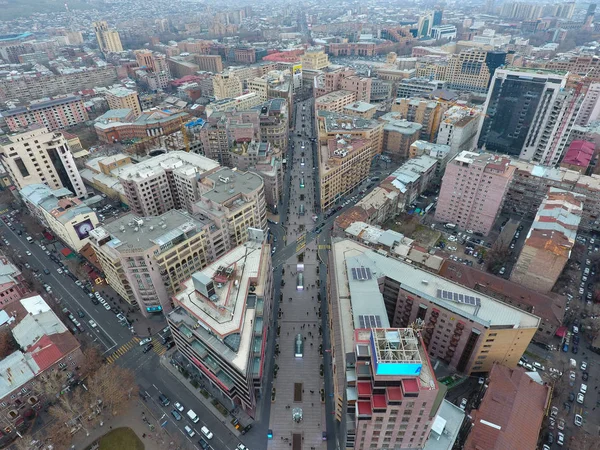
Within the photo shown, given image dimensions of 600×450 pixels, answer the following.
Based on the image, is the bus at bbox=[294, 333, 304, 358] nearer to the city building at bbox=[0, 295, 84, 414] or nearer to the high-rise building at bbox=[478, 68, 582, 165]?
the city building at bbox=[0, 295, 84, 414]

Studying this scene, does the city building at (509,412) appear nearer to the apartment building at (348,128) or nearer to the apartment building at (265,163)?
the apartment building at (265,163)

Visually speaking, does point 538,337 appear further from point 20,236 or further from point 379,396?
point 20,236

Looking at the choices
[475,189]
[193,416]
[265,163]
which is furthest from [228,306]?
[475,189]

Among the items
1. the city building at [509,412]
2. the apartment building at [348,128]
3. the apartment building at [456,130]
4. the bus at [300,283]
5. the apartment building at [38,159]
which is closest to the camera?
the city building at [509,412]

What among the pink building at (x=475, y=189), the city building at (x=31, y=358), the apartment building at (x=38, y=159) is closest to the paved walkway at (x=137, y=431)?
the city building at (x=31, y=358)

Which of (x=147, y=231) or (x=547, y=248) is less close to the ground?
(x=147, y=231)

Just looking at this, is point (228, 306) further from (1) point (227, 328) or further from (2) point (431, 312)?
(2) point (431, 312)

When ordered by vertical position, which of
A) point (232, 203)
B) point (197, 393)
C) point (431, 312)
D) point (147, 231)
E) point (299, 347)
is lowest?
point (197, 393)
